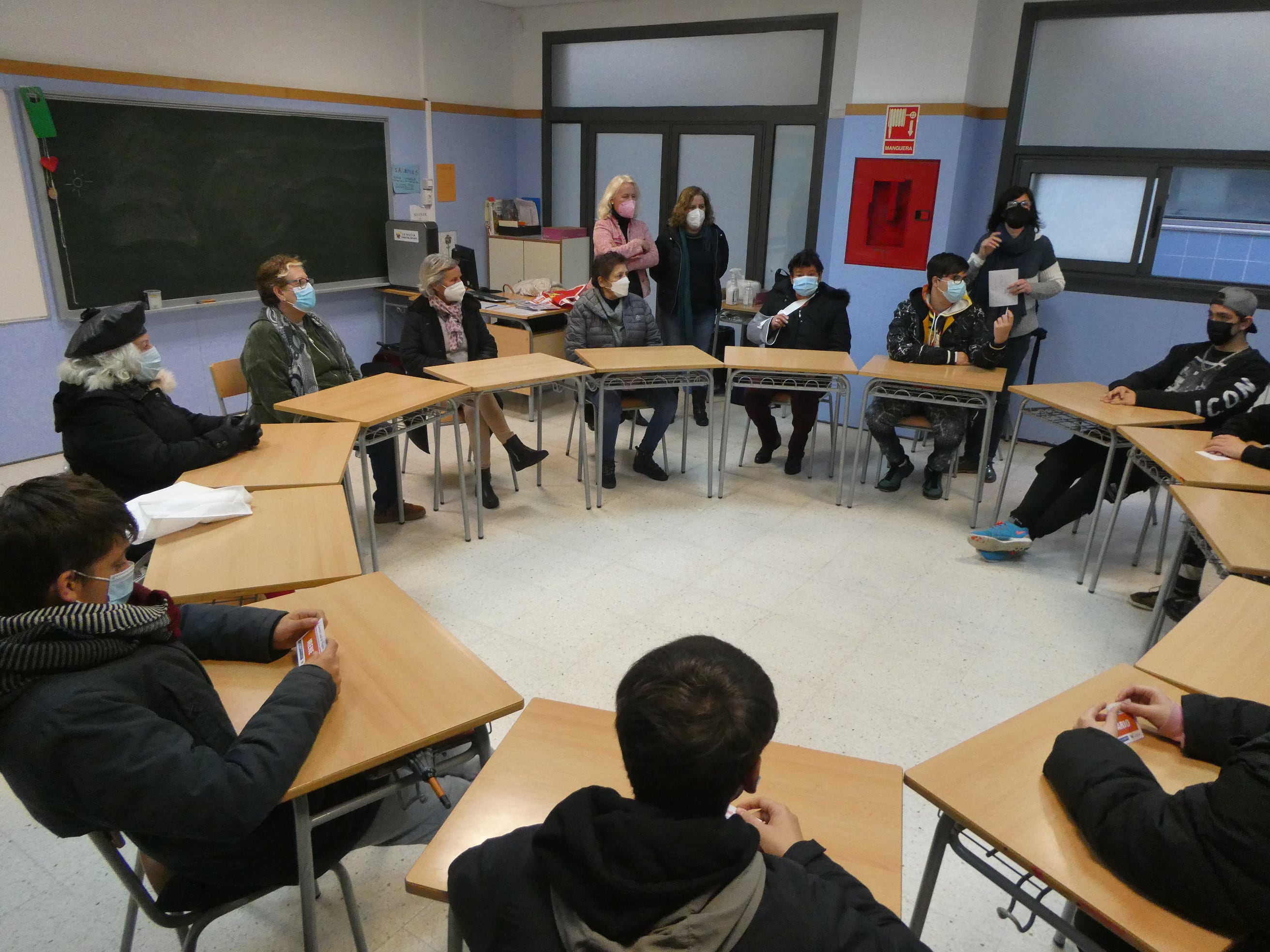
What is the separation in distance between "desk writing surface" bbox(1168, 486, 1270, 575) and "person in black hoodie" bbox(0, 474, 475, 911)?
7.31ft

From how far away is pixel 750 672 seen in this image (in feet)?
3.25

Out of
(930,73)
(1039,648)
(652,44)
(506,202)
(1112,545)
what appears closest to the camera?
(1039,648)

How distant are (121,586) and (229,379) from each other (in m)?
2.57

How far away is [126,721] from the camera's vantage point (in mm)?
1224

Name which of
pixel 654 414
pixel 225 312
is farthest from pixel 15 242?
pixel 654 414

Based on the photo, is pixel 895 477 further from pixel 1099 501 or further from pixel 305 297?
pixel 305 297

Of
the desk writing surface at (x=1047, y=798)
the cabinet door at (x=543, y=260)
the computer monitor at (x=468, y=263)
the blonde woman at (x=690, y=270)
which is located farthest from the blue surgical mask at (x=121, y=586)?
the cabinet door at (x=543, y=260)

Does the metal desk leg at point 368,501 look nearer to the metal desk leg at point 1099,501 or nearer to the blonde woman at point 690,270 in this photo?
the blonde woman at point 690,270

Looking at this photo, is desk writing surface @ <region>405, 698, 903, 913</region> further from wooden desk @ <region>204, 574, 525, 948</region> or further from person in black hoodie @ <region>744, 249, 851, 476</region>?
person in black hoodie @ <region>744, 249, 851, 476</region>

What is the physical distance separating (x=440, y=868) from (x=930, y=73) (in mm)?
5235

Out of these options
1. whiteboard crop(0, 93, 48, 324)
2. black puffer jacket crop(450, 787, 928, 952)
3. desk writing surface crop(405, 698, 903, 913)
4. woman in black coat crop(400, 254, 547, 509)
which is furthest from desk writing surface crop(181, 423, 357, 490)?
whiteboard crop(0, 93, 48, 324)

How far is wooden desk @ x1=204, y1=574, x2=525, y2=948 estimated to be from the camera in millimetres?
1448

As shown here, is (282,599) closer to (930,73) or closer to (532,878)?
(532,878)

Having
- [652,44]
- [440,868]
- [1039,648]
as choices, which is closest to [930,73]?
[652,44]
